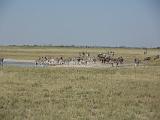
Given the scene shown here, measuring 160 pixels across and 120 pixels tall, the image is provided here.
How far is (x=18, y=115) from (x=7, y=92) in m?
6.61

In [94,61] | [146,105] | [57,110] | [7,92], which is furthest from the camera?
[94,61]

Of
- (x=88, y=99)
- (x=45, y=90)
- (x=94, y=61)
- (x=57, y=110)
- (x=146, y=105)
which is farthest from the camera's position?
(x=94, y=61)

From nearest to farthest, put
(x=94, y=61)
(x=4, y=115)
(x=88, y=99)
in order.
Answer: (x=4, y=115), (x=88, y=99), (x=94, y=61)

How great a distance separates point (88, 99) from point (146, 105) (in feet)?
8.77

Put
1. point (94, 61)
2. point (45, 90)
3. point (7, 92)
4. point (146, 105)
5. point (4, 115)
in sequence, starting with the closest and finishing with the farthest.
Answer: point (4, 115) < point (146, 105) < point (7, 92) < point (45, 90) < point (94, 61)

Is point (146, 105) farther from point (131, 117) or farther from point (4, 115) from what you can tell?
point (4, 115)

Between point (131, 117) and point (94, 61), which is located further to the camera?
point (94, 61)

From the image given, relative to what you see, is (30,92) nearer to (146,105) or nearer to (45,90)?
(45,90)

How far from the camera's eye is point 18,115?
14.1 m

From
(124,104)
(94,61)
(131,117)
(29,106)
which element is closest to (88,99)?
(124,104)

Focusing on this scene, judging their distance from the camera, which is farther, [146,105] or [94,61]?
[94,61]

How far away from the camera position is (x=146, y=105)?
56.0 ft

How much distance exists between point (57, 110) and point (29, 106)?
1.41m

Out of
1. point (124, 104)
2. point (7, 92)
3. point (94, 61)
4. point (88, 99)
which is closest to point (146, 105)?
point (124, 104)
